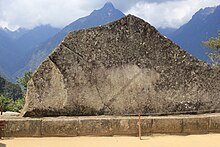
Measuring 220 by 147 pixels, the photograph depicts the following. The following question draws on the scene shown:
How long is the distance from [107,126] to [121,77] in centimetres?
97

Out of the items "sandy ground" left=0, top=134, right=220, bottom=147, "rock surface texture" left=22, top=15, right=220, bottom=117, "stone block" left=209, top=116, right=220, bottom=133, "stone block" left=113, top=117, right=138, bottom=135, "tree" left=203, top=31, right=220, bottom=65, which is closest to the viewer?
"sandy ground" left=0, top=134, right=220, bottom=147

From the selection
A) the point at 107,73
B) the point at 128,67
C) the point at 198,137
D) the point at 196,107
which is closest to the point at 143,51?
the point at 128,67

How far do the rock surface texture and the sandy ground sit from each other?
63 centimetres

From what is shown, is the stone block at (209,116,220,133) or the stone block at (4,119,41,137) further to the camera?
the stone block at (209,116,220,133)

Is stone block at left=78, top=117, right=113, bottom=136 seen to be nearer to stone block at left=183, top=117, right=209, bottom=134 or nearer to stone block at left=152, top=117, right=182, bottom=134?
stone block at left=152, top=117, right=182, bottom=134

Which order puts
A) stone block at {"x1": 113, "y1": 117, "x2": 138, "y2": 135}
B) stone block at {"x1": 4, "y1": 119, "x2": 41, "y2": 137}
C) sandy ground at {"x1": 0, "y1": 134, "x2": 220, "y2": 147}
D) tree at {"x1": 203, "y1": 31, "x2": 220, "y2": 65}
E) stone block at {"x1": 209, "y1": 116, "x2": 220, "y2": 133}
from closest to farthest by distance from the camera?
1. sandy ground at {"x1": 0, "y1": 134, "x2": 220, "y2": 147}
2. stone block at {"x1": 4, "y1": 119, "x2": 41, "y2": 137}
3. stone block at {"x1": 113, "y1": 117, "x2": 138, "y2": 135}
4. stone block at {"x1": 209, "y1": 116, "x2": 220, "y2": 133}
5. tree at {"x1": 203, "y1": 31, "x2": 220, "y2": 65}

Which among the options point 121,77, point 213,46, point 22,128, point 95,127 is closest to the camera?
point 22,128

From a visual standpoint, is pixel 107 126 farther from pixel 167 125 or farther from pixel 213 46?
→ pixel 213 46

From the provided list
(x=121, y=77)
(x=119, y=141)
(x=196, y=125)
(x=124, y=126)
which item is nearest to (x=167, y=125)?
(x=196, y=125)

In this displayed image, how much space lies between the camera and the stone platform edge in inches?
206

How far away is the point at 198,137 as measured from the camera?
523 cm

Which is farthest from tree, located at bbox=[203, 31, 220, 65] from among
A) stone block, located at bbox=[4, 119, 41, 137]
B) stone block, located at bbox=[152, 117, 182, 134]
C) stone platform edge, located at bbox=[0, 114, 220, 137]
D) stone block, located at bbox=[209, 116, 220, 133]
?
stone block, located at bbox=[4, 119, 41, 137]

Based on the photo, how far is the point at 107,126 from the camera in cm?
534

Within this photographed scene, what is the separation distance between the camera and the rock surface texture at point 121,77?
5656 mm
